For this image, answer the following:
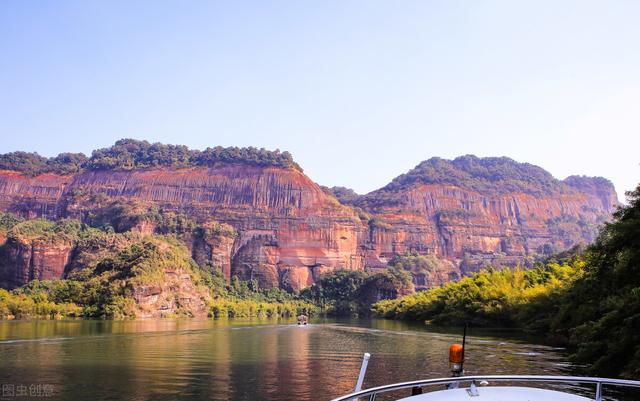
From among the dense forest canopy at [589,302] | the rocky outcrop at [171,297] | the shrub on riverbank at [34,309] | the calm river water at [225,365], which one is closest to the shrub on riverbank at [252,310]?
the rocky outcrop at [171,297]

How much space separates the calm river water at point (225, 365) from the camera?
935 inches

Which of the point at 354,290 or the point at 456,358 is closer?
the point at 456,358

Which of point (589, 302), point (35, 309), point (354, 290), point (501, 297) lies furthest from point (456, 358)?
point (354, 290)

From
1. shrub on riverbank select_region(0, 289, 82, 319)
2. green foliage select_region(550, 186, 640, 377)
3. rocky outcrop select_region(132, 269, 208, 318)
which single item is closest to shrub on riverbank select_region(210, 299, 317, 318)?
rocky outcrop select_region(132, 269, 208, 318)

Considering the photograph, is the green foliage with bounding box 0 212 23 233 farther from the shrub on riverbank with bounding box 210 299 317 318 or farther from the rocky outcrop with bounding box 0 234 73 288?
the shrub on riverbank with bounding box 210 299 317 318

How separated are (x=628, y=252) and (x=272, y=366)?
1795 centimetres

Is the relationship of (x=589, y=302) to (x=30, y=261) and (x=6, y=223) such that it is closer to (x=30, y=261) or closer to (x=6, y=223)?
(x=30, y=261)

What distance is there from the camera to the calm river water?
935 inches

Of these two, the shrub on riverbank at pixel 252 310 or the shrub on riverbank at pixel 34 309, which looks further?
the shrub on riverbank at pixel 252 310

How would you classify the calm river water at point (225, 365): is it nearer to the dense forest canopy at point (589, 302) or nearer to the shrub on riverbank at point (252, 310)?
the dense forest canopy at point (589, 302)

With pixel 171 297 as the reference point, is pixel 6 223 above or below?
above

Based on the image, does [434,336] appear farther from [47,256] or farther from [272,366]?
[47,256]

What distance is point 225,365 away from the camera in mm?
32281

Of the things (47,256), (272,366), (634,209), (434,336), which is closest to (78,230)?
(47,256)
